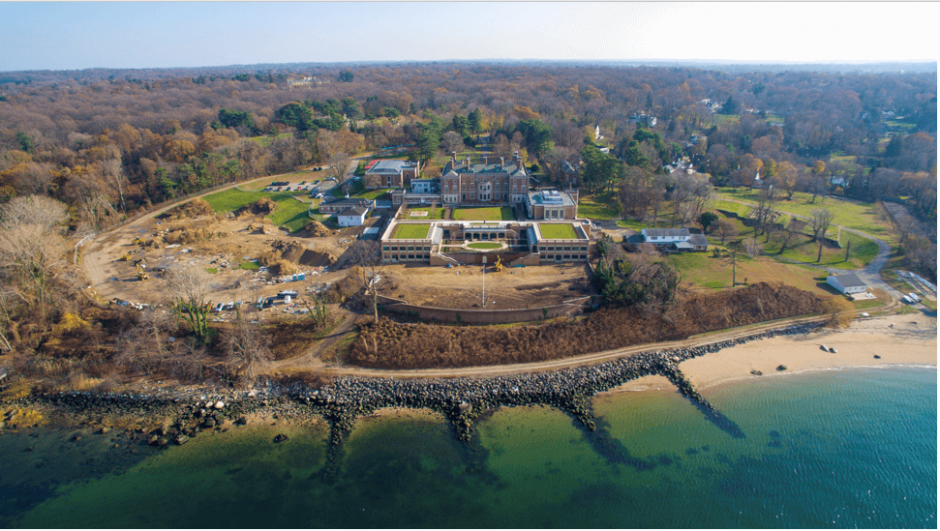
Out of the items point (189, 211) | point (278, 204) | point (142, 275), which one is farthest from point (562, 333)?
point (189, 211)

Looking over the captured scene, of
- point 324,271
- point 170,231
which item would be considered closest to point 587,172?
point 324,271

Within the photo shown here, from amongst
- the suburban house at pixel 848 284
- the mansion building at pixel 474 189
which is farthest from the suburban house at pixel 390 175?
the suburban house at pixel 848 284

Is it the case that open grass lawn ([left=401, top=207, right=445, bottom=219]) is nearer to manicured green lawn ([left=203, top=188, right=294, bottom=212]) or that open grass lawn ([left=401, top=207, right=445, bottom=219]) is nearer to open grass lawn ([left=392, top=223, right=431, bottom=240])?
open grass lawn ([left=392, top=223, right=431, bottom=240])

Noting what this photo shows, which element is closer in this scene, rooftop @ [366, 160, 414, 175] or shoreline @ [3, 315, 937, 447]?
shoreline @ [3, 315, 937, 447]

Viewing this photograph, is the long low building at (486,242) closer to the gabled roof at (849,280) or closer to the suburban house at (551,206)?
the suburban house at (551,206)

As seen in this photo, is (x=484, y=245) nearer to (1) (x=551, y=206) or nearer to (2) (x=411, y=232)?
(2) (x=411, y=232)

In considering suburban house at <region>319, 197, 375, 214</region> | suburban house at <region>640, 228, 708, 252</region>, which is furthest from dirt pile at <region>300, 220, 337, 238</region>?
suburban house at <region>640, 228, 708, 252</region>
